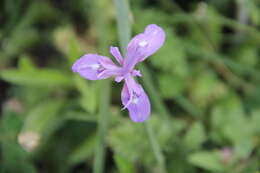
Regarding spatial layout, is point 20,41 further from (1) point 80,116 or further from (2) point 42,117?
(1) point 80,116

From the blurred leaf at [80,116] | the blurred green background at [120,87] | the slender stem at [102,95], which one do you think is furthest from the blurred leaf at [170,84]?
→ the blurred leaf at [80,116]

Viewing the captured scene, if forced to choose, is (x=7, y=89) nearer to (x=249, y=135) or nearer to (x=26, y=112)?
(x=26, y=112)

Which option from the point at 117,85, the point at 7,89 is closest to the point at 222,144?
the point at 117,85

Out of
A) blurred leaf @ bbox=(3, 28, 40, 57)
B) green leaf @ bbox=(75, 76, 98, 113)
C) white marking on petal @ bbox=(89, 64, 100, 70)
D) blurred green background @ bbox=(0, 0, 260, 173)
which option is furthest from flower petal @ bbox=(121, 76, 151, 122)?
blurred leaf @ bbox=(3, 28, 40, 57)

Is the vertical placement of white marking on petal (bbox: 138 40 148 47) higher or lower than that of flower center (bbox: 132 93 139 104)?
higher

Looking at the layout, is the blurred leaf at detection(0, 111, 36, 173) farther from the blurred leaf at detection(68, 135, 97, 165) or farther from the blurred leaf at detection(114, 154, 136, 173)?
the blurred leaf at detection(114, 154, 136, 173)

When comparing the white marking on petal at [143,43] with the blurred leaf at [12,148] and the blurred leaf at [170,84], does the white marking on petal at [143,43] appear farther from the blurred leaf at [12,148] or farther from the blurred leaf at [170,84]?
the blurred leaf at [170,84]
